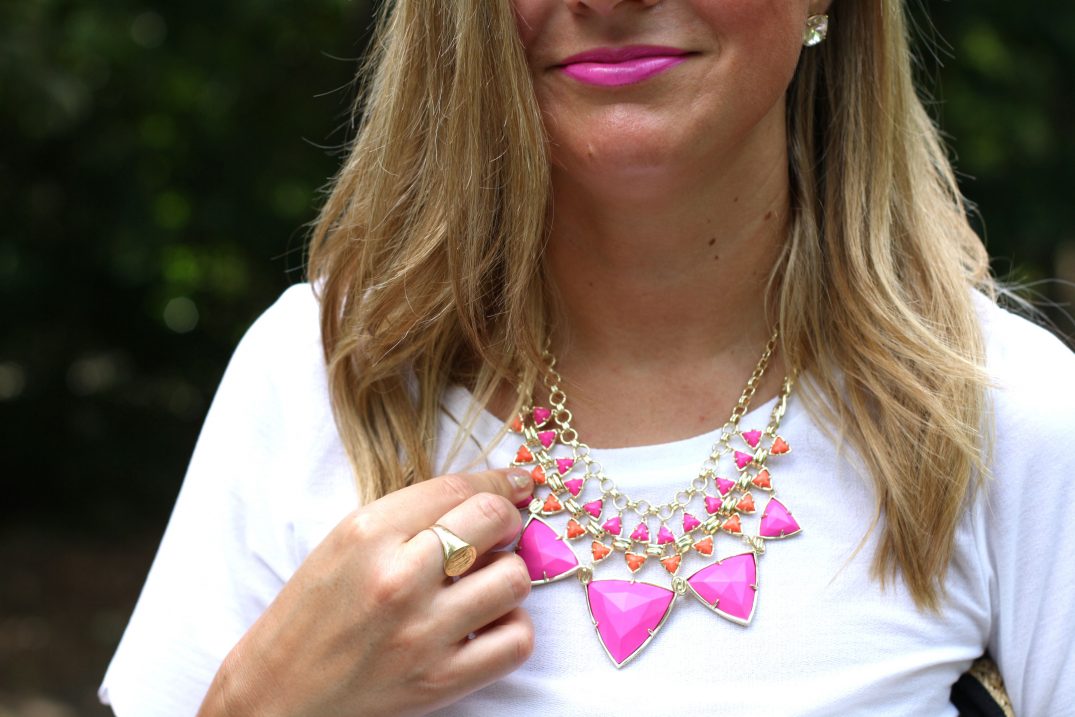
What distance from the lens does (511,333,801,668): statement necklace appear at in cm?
157

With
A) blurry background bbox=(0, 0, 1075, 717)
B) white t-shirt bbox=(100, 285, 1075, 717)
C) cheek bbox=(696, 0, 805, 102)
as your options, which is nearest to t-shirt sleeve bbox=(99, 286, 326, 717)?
white t-shirt bbox=(100, 285, 1075, 717)

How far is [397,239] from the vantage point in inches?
71.5

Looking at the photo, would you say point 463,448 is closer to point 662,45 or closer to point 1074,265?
point 662,45

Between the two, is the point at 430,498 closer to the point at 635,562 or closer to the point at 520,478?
the point at 520,478

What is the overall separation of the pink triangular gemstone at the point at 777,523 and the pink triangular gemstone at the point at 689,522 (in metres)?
0.08

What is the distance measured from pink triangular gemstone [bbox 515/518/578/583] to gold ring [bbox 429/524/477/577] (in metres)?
0.14

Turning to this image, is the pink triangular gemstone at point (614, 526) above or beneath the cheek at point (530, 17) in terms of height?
beneath

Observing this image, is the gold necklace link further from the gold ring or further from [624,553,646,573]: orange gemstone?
the gold ring

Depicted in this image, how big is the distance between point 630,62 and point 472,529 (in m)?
0.63

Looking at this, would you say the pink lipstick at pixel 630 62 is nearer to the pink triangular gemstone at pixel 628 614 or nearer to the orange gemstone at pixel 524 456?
the orange gemstone at pixel 524 456

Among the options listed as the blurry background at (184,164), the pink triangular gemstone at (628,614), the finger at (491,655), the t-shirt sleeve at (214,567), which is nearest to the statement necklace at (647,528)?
the pink triangular gemstone at (628,614)

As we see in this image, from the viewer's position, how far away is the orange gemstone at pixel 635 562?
5.30ft

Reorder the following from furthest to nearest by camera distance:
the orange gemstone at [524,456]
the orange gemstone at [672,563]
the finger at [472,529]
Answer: the orange gemstone at [524,456], the orange gemstone at [672,563], the finger at [472,529]

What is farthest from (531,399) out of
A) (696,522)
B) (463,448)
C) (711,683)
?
(711,683)
